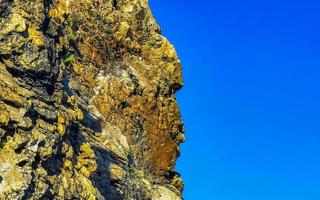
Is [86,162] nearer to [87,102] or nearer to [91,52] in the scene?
[87,102]

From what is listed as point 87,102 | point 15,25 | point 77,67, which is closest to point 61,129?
point 15,25

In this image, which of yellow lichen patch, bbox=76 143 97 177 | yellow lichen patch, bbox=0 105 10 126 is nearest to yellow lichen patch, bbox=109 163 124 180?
yellow lichen patch, bbox=76 143 97 177

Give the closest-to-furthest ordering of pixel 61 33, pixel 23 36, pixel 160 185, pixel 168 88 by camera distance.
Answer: pixel 23 36
pixel 61 33
pixel 160 185
pixel 168 88

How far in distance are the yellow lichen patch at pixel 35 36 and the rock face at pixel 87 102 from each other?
0.06 meters

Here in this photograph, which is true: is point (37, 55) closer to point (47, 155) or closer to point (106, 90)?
point (47, 155)

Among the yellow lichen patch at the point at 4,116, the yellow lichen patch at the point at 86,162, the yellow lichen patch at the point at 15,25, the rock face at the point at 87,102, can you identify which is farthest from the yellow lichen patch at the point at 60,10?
the yellow lichen patch at the point at 4,116

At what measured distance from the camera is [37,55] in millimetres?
25453

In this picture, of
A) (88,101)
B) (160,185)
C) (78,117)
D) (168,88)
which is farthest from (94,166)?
(168,88)

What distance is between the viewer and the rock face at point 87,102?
75.2ft

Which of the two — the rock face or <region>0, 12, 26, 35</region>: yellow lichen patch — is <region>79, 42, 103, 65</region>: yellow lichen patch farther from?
<region>0, 12, 26, 35</region>: yellow lichen patch

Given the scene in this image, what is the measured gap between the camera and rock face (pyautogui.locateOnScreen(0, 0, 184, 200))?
22906mm

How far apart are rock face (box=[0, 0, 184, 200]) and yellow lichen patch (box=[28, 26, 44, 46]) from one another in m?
0.06

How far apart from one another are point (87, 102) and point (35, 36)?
598 inches

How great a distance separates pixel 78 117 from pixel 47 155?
6.67m
